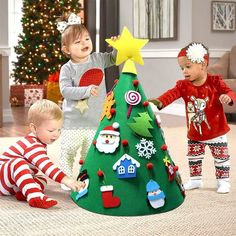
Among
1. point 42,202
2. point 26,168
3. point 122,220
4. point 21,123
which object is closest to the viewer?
point 122,220

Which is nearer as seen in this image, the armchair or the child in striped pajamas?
the child in striped pajamas

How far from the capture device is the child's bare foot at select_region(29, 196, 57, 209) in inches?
92.4

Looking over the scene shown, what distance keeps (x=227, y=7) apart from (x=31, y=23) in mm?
3766

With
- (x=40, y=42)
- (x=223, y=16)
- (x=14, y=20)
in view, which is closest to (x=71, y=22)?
(x=223, y=16)

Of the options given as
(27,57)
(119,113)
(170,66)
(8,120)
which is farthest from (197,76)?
(27,57)

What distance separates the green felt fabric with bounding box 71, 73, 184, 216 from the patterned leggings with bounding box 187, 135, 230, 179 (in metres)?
0.39

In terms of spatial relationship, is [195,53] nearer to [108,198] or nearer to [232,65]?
[108,198]

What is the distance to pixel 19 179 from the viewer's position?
2.44 metres

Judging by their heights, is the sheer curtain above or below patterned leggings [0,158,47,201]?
above

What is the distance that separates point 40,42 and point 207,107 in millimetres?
7412

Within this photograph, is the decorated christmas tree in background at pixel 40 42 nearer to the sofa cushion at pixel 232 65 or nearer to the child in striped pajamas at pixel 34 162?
the sofa cushion at pixel 232 65

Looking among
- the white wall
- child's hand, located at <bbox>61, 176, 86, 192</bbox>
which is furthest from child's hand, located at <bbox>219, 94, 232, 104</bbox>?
the white wall

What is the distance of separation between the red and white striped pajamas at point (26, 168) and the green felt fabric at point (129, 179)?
7.3 inches

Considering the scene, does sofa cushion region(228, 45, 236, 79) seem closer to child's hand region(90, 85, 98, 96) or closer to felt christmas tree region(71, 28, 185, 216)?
child's hand region(90, 85, 98, 96)
